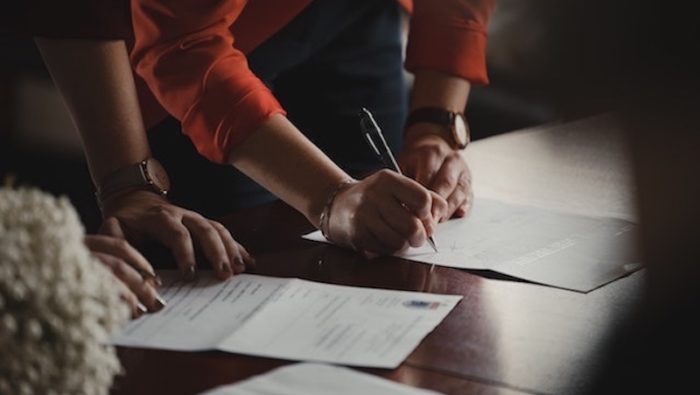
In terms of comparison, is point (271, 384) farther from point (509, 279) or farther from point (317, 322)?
point (509, 279)

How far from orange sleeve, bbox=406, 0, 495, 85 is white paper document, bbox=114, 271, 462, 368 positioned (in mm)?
619

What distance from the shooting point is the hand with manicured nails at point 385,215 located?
136 centimetres

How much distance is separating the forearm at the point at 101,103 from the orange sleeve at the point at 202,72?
1.8 inches

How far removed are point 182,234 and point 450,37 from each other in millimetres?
656

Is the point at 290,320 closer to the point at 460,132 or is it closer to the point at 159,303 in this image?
the point at 159,303

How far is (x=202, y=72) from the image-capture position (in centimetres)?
147

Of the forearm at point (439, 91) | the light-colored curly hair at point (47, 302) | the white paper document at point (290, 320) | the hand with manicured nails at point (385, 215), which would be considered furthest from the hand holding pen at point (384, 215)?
the light-colored curly hair at point (47, 302)

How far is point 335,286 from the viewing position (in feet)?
4.14

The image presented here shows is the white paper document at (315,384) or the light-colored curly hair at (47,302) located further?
the white paper document at (315,384)

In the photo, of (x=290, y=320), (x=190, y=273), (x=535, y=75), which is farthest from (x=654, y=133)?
(x=535, y=75)

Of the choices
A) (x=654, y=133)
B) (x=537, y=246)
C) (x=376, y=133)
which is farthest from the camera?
(x=376, y=133)

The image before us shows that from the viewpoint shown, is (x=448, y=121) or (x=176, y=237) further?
(x=448, y=121)

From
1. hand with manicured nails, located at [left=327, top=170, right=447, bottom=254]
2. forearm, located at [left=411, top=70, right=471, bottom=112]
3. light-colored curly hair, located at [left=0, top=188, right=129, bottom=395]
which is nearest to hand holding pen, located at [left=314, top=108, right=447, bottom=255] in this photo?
hand with manicured nails, located at [left=327, top=170, right=447, bottom=254]

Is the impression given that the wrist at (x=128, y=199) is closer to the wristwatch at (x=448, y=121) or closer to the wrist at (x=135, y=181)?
the wrist at (x=135, y=181)
